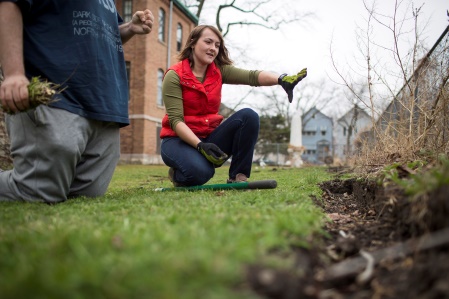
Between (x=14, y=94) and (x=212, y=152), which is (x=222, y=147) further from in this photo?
(x=14, y=94)

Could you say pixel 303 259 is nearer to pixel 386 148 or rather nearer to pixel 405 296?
pixel 405 296

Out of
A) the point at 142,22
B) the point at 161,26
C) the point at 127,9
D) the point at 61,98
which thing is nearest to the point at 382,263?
the point at 61,98

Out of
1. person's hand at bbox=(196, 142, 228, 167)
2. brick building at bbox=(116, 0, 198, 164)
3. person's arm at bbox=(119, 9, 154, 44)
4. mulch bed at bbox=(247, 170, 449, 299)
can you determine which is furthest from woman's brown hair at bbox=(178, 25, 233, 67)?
brick building at bbox=(116, 0, 198, 164)

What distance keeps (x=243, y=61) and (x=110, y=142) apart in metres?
19.1

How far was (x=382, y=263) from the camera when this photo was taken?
1262 mm

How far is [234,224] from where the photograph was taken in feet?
4.90

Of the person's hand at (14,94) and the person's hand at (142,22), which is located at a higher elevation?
the person's hand at (142,22)

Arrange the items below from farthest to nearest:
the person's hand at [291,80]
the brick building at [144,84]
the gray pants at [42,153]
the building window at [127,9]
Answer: the building window at [127,9] < the brick building at [144,84] < the person's hand at [291,80] < the gray pants at [42,153]

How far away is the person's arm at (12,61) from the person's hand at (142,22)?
3.75ft

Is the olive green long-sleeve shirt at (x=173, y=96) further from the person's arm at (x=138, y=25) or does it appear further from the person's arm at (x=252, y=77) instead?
the person's arm at (x=138, y=25)

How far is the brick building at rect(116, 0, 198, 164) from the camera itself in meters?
16.8

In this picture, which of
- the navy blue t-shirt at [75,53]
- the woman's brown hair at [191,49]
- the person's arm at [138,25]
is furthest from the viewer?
the woman's brown hair at [191,49]

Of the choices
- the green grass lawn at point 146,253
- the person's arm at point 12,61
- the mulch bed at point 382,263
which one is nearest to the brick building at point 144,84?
the person's arm at point 12,61

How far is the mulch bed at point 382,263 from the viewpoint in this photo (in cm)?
100
